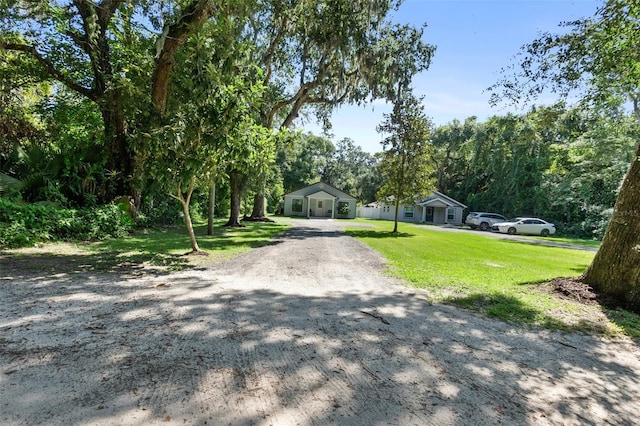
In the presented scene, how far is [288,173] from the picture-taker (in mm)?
45875

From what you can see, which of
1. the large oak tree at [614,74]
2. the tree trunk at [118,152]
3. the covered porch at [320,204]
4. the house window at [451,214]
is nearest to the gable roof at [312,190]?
the covered porch at [320,204]

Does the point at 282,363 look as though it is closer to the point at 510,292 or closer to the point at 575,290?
the point at 510,292

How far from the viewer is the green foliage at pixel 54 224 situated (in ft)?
26.0

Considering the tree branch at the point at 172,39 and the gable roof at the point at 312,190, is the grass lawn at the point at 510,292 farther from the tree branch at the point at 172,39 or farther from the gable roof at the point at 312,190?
the gable roof at the point at 312,190

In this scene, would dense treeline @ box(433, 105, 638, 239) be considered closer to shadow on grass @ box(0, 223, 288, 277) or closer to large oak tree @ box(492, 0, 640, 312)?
large oak tree @ box(492, 0, 640, 312)

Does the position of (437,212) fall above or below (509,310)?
above

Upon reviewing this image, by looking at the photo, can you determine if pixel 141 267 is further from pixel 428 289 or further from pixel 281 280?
pixel 428 289

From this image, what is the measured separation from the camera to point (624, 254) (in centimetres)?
527

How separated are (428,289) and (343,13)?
36.6 ft

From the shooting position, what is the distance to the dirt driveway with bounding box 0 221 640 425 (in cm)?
221

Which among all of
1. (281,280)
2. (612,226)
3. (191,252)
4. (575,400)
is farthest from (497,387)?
(191,252)

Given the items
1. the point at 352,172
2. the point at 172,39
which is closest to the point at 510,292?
the point at 172,39

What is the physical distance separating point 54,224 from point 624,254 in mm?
12454

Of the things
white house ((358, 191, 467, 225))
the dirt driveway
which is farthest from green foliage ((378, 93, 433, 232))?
white house ((358, 191, 467, 225))
